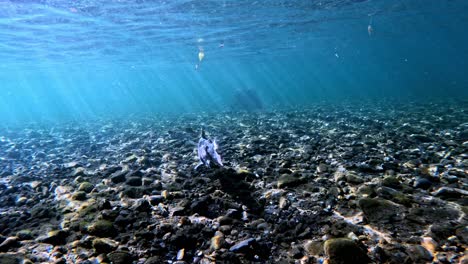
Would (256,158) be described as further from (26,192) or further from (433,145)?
(26,192)

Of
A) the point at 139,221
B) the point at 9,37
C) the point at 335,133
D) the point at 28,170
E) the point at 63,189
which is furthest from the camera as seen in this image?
the point at 9,37

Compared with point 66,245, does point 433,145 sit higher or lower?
lower

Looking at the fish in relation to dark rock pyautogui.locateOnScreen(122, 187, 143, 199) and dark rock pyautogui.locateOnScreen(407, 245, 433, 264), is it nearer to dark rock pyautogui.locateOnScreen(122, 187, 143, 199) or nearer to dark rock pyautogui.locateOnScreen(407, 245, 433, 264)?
dark rock pyautogui.locateOnScreen(122, 187, 143, 199)

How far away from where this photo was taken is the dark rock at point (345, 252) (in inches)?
146

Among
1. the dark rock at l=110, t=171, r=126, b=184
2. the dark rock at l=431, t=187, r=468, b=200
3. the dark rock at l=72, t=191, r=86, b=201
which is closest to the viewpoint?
the dark rock at l=431, t=187, r=468, b=200

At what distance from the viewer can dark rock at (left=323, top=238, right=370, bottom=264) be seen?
12.2 feet

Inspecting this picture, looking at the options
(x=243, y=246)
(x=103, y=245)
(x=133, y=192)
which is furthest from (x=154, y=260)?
(x=133, y=192)

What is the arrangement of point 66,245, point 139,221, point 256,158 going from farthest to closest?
1. point 256,158
2. point 139,221
3. point 66,245

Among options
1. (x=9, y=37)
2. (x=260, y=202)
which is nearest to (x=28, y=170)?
(x=260, y=202)

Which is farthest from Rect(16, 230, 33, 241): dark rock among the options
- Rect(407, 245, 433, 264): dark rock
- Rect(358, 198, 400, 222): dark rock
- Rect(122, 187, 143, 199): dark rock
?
Rect(407, 245, 433, 264): dark rock

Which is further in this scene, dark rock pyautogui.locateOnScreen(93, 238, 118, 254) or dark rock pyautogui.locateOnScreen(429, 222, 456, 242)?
dark rock pyautogui.locateOnScreen(93, 238, 118, 254)

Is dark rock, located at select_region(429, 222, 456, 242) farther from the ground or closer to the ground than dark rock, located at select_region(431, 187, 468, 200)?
farther from the ground

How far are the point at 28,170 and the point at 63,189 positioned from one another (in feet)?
13.1

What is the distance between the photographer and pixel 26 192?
7.84m
